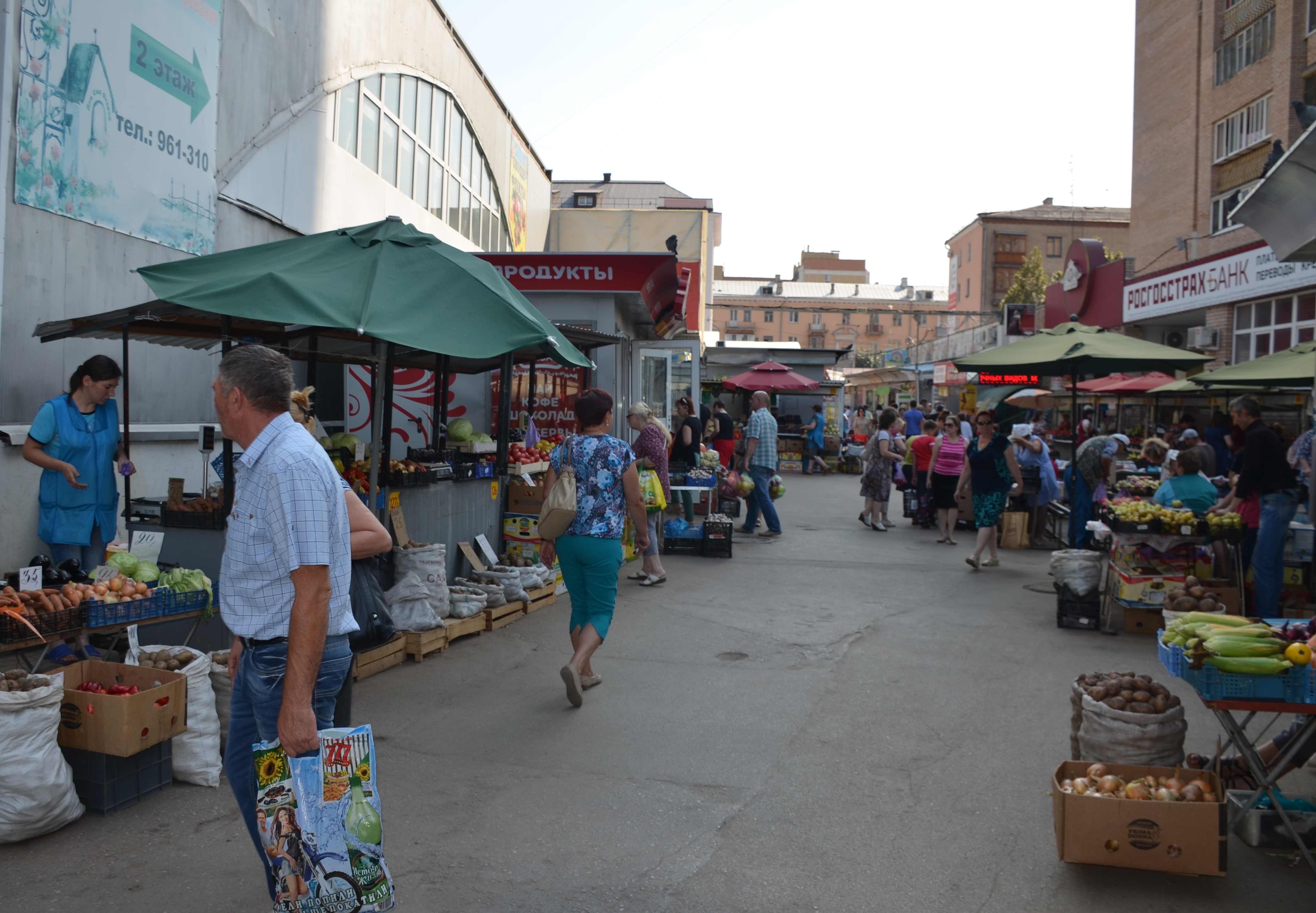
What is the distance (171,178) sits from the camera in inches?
376

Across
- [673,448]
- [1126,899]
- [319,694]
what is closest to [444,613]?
[319,694]

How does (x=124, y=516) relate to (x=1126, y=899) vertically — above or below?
above

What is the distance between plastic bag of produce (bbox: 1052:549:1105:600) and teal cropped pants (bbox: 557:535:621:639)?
14.4 ft

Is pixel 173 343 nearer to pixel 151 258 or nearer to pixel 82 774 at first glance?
pixel 151 258

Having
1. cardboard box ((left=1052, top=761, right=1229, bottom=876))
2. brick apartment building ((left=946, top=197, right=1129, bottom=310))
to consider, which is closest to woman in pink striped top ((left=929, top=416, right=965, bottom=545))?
cardboard box ((left=1052, top=761, right=1229, bottom=876))

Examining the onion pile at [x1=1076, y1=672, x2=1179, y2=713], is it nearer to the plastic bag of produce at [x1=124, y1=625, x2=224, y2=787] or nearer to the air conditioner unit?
the plastic bag of produce at [x1=124, y1=625, x2=224, y2=787]

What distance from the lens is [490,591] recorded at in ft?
27.0

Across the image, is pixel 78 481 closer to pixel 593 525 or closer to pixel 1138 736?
pixel 593 525

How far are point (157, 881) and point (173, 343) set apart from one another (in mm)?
5988

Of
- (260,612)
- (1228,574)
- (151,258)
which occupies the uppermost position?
(151,258)

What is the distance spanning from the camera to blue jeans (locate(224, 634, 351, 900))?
2893 mm

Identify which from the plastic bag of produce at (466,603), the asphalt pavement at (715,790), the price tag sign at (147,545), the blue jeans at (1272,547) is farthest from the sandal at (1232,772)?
the price tag sign at (147,545)

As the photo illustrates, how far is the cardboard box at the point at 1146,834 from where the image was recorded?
3.81 meters

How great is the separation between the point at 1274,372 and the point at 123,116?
39.9 feet
